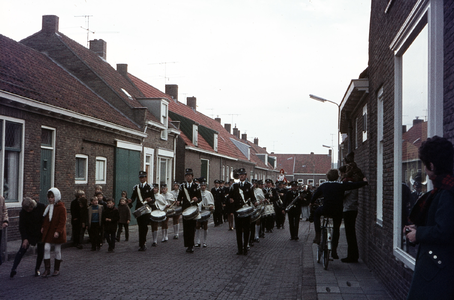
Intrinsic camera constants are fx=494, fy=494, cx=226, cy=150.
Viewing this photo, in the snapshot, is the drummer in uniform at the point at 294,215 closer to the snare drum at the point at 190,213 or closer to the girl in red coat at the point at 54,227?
the snare drum at the point at 190,213

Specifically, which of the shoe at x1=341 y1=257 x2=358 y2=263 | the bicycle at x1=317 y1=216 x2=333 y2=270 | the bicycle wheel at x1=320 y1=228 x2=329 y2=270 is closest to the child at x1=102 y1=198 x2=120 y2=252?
the bicycle at x1=317 y1=216 x2=333 y2=270

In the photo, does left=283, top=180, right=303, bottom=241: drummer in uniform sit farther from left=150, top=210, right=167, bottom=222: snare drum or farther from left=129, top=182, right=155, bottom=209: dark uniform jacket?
left=129, top=182, right=155, bottom=209: dark uniform jacket

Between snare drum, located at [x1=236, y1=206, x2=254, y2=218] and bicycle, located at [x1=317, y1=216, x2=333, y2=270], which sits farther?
snare drum, located at [x1=236, y1=206, x2=254, y2=218]

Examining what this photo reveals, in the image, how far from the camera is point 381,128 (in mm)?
8758

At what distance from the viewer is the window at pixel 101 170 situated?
777 inches

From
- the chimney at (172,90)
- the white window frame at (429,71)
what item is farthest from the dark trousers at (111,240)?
the chimney at (172,90)

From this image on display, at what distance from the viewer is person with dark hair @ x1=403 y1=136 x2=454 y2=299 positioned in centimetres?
316

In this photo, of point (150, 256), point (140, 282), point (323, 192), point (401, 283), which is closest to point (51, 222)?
point (140, 282)

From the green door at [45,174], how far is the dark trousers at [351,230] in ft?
32.1

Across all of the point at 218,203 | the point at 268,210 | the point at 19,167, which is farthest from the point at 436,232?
the point at 218,203

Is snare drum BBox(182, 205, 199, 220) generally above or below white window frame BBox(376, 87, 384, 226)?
below

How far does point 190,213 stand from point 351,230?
4.33 meters

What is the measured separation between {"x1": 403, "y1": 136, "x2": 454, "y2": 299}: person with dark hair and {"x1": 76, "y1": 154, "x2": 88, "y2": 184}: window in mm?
15925

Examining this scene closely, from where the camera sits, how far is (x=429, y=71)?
5.09 m
